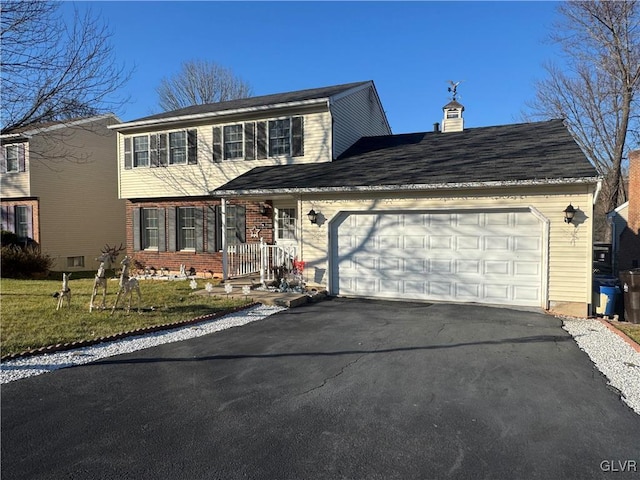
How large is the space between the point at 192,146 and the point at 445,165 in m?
9.27

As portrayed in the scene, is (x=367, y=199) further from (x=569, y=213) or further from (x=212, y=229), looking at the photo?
(x=212, y=229)

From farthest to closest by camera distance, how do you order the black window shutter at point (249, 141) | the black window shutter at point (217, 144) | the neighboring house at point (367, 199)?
the black window shutter at point (217, 144) → the black window shutter at point (249, 141) → the neighboring house at point (367, 199)

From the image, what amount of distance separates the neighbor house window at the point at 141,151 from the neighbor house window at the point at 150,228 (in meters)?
1.84

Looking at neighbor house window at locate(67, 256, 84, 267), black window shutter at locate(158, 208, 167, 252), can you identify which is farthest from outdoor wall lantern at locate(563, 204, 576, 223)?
neighbor house window at locate(67, 256, 84, 267)

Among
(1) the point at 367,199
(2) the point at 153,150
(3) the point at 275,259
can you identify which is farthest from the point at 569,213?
(2) the point at 153,150

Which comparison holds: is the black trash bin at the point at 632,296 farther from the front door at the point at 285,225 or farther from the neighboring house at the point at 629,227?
the neighboring house at the point at 629,227

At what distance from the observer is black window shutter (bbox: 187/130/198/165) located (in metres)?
15.0

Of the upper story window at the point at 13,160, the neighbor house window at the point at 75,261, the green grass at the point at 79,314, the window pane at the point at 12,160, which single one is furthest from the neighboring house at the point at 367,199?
the window pane at the point at 12,160

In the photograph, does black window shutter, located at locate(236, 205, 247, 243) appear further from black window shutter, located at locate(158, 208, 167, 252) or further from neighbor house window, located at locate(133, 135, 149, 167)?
neighbor house window, located at locate(133, 135, 149, 167)

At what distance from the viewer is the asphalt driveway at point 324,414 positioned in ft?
10.3

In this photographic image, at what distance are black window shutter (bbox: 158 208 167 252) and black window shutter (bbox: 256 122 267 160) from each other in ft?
15.9

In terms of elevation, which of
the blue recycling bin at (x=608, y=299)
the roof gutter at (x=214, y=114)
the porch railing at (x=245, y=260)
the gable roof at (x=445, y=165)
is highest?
the roof gutter at (x=214, y=114)

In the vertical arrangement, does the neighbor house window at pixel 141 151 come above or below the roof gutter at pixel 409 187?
above

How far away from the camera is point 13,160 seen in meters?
18.7
